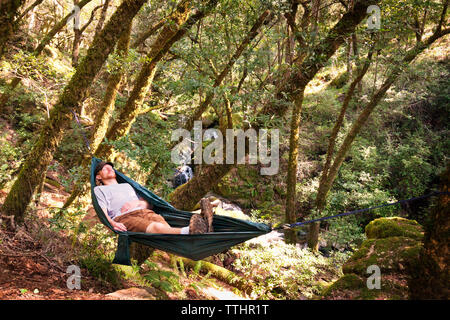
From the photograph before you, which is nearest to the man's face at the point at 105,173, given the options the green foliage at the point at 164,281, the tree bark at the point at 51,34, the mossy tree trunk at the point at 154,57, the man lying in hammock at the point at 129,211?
the man lying in hammock at the point at 129,211

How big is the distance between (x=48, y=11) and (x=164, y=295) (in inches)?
320

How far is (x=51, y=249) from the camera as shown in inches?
110

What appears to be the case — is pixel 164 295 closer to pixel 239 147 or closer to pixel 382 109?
pixel 239 147

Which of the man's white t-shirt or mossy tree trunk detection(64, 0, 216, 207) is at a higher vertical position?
mossy tree trunk detection(64, 0, 216, 207)

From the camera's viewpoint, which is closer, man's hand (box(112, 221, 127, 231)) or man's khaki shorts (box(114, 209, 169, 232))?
man's hand (box(112, 221, 127, 231))

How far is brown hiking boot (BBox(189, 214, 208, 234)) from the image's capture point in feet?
7.62

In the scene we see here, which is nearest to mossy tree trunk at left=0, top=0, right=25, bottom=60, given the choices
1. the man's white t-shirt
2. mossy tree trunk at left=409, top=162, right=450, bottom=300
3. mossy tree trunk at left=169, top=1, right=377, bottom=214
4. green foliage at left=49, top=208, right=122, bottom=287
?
the man's white t-shirt

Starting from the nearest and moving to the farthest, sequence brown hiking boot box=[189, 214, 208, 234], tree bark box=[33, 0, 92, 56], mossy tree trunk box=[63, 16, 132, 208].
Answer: brown hiking boot box=[189, 214, 208, 234]
mossy tree trunk box=[63, 16, 132, 208]
tree bark box=[33, 0, 92, 56]

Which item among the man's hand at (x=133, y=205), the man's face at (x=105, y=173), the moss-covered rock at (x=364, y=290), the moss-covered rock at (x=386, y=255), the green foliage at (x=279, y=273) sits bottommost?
the green foliage at (x=279, y=273)

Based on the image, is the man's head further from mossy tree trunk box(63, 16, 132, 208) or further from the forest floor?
mossy tree trunk box(63, 16, 132, 208)

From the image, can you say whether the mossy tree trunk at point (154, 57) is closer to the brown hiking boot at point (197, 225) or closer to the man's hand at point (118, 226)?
the man's hand at point (118, 226)

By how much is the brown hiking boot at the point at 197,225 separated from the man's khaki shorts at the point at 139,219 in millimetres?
378

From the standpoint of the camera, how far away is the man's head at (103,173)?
292 centimetres
